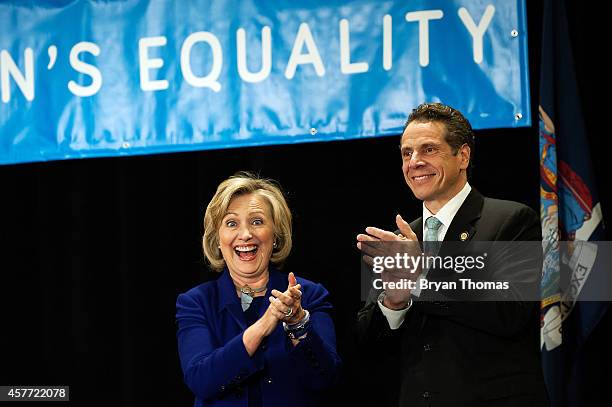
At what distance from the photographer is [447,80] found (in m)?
2.83

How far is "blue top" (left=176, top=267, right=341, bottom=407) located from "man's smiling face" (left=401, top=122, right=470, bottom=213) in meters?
0.48

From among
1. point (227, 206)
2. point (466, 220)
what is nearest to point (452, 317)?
point (466, 220)

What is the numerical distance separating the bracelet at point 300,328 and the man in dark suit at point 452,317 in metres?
0.14

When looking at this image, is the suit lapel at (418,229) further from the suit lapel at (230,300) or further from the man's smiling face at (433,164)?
the suit lapel at (230,300)

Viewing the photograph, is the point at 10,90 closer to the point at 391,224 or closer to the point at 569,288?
the point at 391,224

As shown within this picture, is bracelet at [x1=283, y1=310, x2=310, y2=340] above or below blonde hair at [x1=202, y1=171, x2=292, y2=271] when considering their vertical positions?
below

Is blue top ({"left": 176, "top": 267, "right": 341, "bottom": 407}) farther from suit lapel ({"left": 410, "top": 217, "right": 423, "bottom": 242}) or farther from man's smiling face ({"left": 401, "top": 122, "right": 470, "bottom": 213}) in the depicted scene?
man's smiling face ({"left": 401, "top": 122, "right": 470, "bottom": 213})

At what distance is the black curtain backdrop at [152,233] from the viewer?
9.77 ft

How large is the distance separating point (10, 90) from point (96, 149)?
1.43 ft

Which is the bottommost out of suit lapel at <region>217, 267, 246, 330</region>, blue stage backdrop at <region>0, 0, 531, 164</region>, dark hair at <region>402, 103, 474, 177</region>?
suit lapel at <region>217, 267, 246, 330</region>

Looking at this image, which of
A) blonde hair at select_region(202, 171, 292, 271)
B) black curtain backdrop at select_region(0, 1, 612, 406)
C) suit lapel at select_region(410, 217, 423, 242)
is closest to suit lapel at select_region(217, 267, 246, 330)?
blonde hair at select_region(202, 171, 292, 271)

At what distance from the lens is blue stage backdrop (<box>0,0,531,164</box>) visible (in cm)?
281

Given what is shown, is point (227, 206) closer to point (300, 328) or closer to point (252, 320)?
point (252, 320)

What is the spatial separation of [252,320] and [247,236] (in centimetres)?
24
